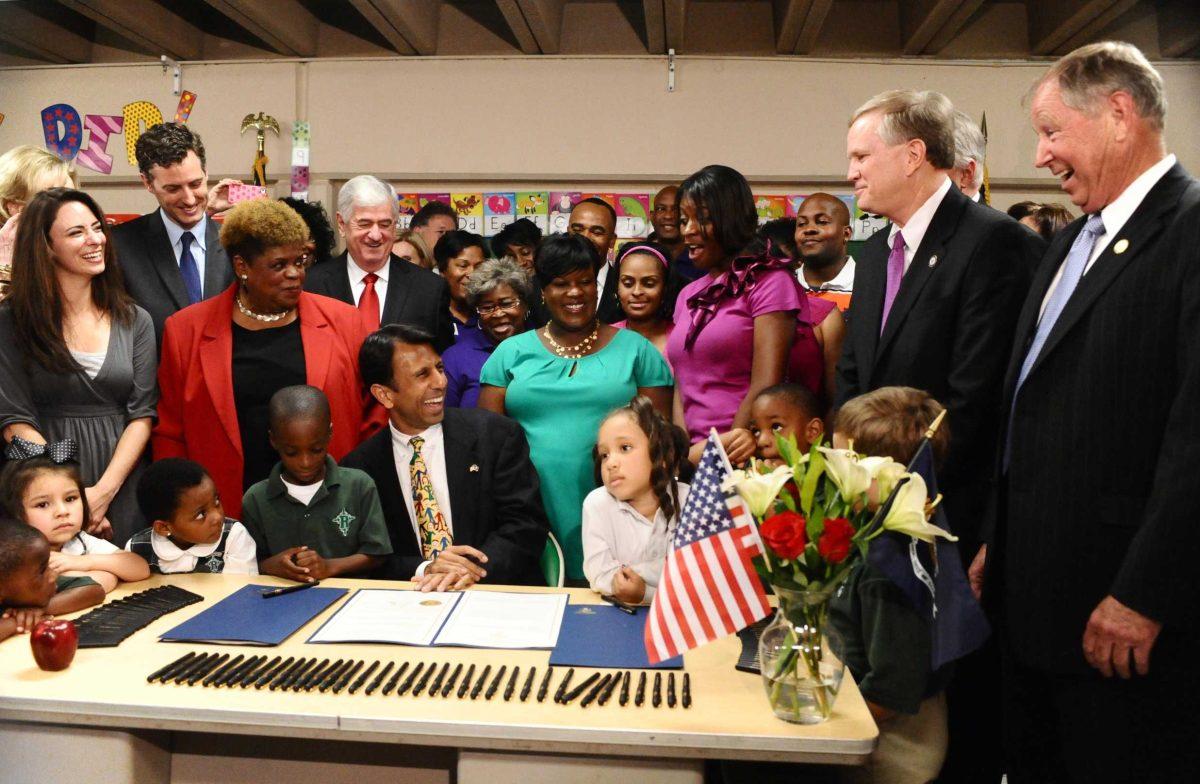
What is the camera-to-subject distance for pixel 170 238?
3.30 m

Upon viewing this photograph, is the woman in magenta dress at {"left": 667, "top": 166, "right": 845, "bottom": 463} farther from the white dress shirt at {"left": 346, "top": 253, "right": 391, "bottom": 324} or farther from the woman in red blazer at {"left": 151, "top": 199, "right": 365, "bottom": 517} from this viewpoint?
the white dress shirt at {"left": 346, "top": 253, "right": 391, "bottom": 324}

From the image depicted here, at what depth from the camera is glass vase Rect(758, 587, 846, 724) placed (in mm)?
1583

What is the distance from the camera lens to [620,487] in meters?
2.43

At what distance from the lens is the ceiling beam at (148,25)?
559 cm

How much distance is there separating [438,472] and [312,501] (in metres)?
0.35

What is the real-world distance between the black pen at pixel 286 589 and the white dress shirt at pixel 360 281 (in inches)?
59.1

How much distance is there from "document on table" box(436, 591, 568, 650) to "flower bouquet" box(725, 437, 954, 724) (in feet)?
1.71

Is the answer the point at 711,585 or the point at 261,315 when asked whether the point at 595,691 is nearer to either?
the point at 711,585

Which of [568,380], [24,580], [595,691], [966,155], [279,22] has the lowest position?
[595,691]

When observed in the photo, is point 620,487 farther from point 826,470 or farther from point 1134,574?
point 1134,574

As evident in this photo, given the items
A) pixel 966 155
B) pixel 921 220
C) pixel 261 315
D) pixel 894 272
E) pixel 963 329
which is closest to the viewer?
pixel 963 329

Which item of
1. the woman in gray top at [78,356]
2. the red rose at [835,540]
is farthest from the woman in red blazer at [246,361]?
the red rose at [835,540]

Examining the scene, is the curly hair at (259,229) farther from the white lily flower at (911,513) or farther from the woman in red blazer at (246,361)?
the white lily flower at (911,513)

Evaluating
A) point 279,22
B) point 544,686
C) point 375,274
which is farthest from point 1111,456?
point 279,22
